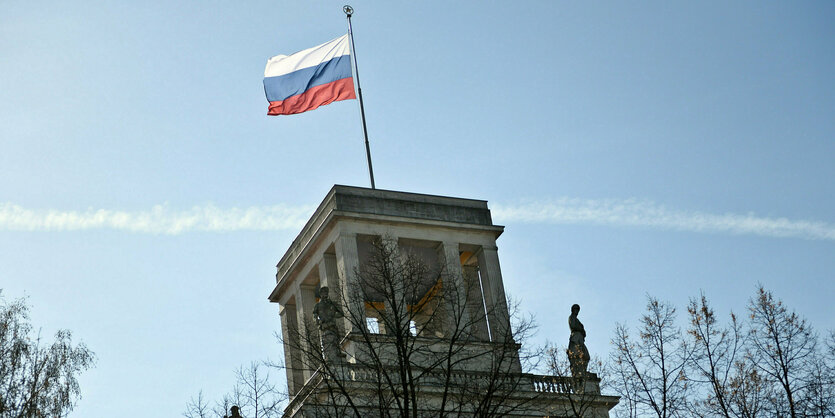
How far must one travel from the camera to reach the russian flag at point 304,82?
162 feet

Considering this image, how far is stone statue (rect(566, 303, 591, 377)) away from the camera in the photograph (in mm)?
39469

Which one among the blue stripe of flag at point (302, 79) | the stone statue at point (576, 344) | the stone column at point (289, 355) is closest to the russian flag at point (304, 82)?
the blue stripe of flag at point (302, 79)

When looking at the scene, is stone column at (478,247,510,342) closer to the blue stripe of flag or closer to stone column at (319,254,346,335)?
stone column at (319,254,346,335)

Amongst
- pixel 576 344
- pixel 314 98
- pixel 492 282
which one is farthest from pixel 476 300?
pixel 314 98

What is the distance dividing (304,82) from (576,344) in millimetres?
15112

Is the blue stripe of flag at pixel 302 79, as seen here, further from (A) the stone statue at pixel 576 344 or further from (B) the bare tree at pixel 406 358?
(A) the stone statue at pixel 576 344

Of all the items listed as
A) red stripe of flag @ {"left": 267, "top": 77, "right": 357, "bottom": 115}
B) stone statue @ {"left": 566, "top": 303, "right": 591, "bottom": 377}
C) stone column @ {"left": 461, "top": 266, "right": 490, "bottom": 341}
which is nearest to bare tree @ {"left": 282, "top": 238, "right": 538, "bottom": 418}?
stone column @ {"left": 461, "top": 266, "right": 490, "bottom": 341}

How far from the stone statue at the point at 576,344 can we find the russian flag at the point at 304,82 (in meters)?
12.5

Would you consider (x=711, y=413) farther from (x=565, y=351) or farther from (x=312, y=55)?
(x=312, y=55)

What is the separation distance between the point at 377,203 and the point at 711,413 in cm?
1581

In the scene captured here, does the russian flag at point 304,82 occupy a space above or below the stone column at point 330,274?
above

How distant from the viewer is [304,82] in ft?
162

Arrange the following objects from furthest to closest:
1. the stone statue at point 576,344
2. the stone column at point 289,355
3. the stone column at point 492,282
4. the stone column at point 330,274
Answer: the stone column at point 289,355
the stone column at point 492,282
the stone column at point 330,274
the stone statue at point 576,344

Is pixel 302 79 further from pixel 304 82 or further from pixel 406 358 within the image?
pixel 406 358
